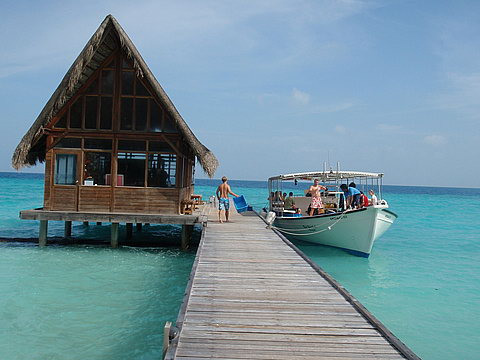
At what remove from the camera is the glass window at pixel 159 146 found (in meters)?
13.3

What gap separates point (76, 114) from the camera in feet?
43.7

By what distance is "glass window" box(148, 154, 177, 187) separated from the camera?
44.0ft

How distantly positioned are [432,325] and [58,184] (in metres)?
10.9

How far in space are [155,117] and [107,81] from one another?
6.08ft

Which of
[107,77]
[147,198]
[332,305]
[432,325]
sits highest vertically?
[107,77]

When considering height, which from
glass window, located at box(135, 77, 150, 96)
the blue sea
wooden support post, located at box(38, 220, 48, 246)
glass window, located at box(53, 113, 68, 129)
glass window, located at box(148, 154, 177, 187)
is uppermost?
glass window, located at box(135, 77, 150, 96)

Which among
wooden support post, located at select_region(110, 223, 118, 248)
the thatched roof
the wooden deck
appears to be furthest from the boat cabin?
the wooden deck

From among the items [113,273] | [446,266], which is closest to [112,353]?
[113,273]

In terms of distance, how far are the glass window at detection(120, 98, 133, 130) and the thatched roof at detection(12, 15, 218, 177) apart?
0.96 metres

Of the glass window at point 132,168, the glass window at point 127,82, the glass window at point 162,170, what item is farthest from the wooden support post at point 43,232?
the glass window at point 127,82

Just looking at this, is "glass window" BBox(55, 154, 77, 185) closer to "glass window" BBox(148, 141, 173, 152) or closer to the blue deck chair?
"glass window" BBox(148, 141, 173, 152)

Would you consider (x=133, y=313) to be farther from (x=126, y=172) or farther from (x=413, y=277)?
(x=413, y=277)

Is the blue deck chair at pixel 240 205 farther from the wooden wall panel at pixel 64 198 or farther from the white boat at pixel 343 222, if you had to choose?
the wooden wall panel at pixel 64 198

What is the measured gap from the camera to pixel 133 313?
8.14 m
